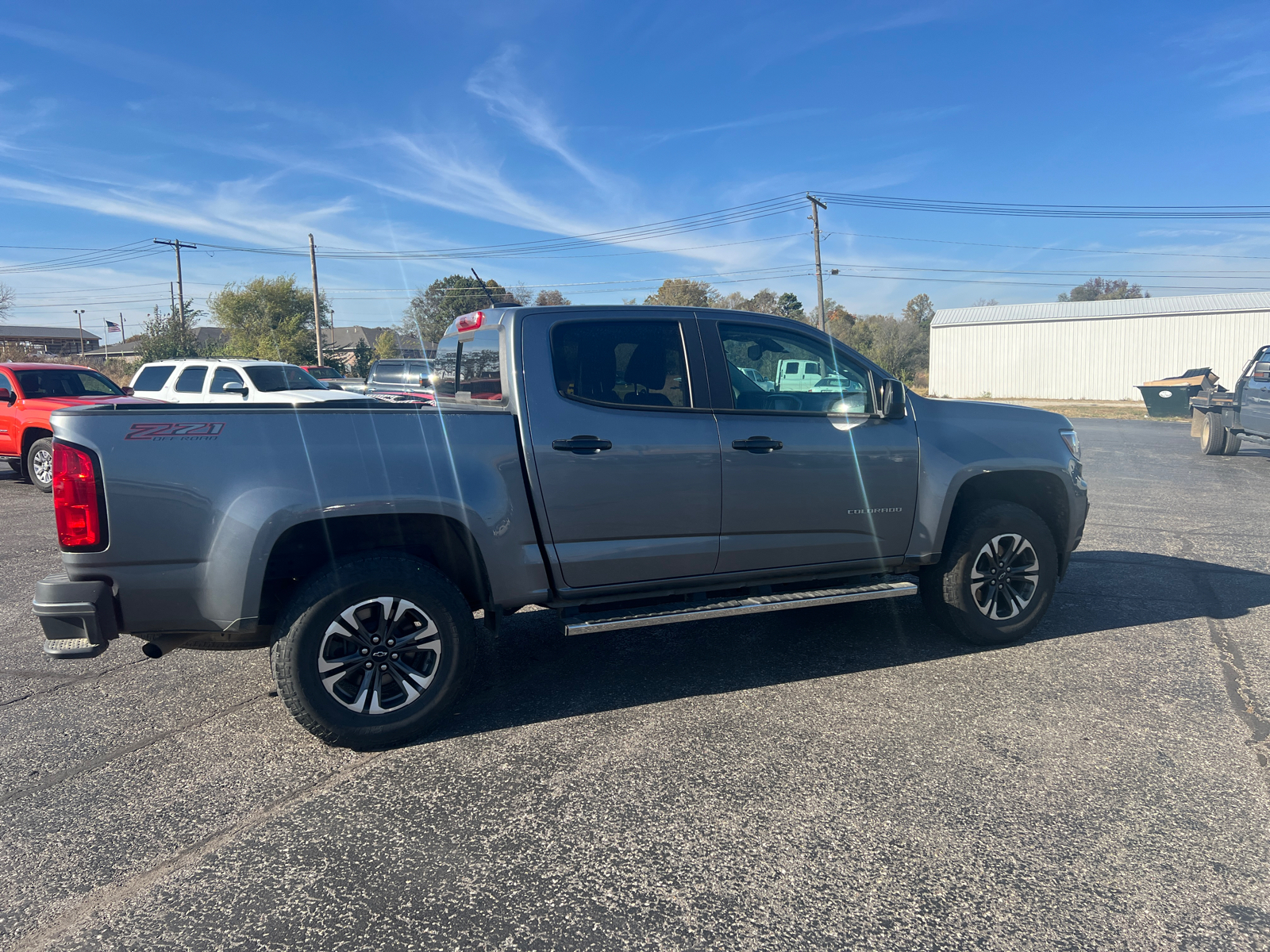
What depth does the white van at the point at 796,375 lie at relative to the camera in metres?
4.43

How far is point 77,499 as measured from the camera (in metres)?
3.15

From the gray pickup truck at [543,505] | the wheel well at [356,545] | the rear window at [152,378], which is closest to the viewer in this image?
the gray pickup truck at [543,505]

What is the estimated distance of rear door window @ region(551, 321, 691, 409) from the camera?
398cm

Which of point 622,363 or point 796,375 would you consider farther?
point 796,375

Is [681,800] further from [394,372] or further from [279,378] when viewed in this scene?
[394,372]

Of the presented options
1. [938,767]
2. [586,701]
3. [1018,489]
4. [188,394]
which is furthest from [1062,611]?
[188,394]

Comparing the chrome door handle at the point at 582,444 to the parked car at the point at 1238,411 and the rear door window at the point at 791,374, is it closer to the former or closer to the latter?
the rear door window at the point at 791,374

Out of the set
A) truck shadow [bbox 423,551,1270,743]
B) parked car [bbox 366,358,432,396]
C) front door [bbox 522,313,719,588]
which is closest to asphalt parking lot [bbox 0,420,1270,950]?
truck shadow [bbox 423,551,1270,743]

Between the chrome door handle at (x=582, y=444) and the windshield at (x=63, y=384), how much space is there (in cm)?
1073

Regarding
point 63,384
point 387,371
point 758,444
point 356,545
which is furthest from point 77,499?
point 387,371

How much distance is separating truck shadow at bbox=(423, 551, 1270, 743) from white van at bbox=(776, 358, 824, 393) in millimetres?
1540

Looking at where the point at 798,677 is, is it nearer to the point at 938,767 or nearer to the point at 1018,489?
the point at 938,767

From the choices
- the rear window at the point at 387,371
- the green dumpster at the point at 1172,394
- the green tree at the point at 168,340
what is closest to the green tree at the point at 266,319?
the green tree at the point at 168,340

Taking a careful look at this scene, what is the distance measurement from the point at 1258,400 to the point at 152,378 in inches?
749
